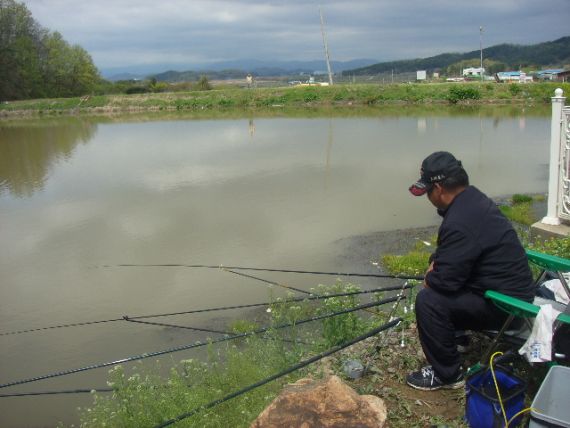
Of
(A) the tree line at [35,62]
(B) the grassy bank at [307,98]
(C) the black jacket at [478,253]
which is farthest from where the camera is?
(A) the tree line at [35,62]

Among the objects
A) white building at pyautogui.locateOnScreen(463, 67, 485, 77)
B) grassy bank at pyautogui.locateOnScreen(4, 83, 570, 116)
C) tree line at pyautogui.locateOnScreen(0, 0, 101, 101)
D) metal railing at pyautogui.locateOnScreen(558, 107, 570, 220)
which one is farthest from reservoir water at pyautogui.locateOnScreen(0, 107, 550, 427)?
white building at pyautogui.locateOnScreen(463, 67, 485, 77)

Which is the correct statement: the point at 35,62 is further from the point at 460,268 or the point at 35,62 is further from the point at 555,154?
the point at 460,268

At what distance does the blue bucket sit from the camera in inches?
104

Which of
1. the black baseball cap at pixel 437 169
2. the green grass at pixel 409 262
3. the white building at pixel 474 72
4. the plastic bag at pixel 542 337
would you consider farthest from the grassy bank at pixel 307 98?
the plastic bag at pixel 542 337

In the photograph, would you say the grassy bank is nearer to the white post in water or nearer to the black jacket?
the white post in water

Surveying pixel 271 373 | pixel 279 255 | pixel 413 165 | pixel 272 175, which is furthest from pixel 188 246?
pixel 413 165

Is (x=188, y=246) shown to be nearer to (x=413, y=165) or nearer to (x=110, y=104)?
(x=413, y=165)

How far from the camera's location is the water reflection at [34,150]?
1541cm

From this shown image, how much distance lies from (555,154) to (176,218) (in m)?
6.63

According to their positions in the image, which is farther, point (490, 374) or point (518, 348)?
point (518, 348)

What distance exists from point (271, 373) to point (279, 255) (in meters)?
4.15

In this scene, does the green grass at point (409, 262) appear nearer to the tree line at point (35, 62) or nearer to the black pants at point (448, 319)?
the black pants at point (448, 319)

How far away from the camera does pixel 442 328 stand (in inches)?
116

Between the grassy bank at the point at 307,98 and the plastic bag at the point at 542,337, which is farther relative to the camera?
the grassy bank at the point at 307,98
